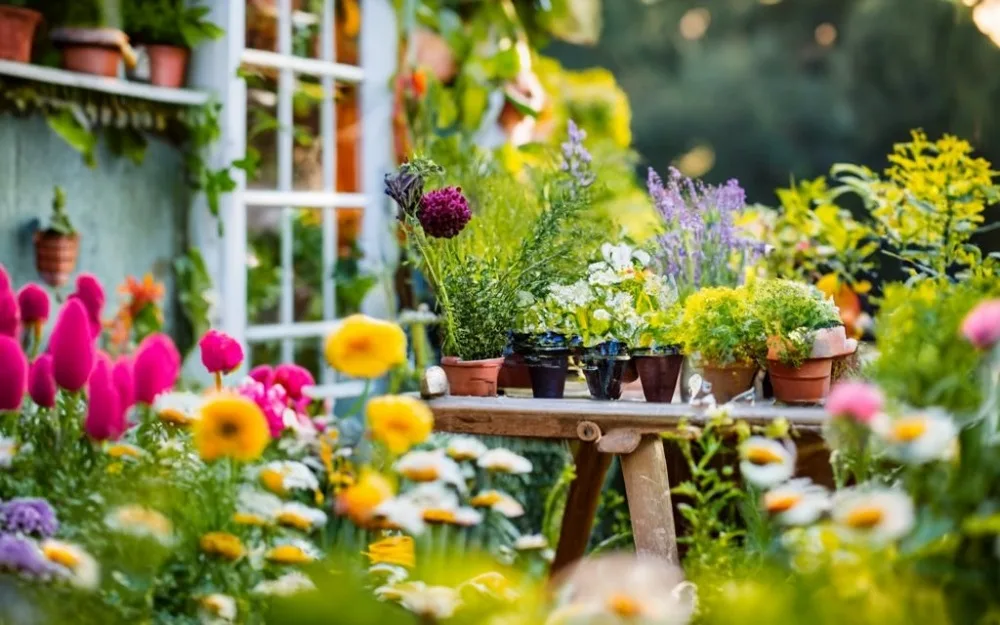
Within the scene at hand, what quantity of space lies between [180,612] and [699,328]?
3.41 feet

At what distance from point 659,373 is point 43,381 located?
3.56ft

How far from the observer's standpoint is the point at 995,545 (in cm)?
145

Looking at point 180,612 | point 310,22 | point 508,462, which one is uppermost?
point 310,22

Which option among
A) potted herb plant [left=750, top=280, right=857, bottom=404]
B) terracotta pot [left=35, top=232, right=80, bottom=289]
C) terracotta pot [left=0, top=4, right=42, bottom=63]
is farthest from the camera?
terracotta pot [left=35, top=232, right=80, bottom=289]

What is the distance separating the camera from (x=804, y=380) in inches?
92.4

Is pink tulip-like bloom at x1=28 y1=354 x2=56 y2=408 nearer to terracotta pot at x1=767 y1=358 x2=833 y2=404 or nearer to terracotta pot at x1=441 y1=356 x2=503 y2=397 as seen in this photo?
terracotta pot at x1=441 y1=356 x2=503 y2=397

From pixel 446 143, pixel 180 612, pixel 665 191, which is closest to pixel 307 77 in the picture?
pixel 446 143

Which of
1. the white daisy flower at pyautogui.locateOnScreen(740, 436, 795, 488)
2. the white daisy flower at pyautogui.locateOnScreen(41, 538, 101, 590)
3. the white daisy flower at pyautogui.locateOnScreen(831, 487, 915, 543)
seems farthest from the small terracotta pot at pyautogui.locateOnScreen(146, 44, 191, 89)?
the white daisy flower at pyautogui.locateOnScreen(831, 487, 915, 543)

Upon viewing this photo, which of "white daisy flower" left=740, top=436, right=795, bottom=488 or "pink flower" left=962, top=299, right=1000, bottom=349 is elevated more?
"pink flower" left=962, top=299, right=1000, bottom=349

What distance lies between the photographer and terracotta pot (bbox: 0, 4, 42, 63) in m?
3.26

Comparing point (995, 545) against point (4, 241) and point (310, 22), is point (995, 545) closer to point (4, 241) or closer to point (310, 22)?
point (4, 241)

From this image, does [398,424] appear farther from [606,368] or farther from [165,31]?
[165,31]

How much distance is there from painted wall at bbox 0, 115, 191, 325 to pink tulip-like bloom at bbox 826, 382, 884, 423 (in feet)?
8.00

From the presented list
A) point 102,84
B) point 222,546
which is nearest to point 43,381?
point 222,546
